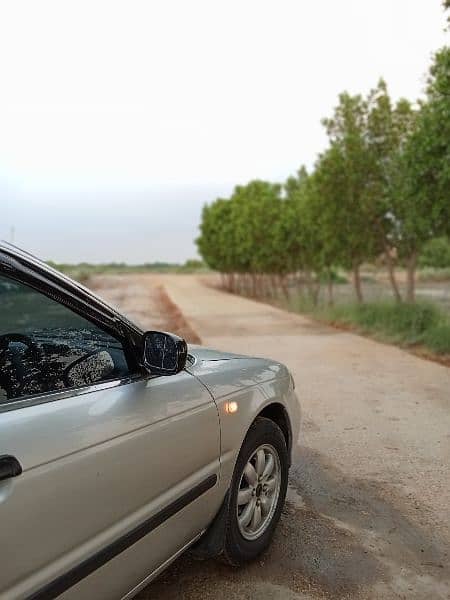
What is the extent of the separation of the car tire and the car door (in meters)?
0.25

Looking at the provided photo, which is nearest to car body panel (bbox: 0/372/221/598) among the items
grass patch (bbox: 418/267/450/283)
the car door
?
the car door

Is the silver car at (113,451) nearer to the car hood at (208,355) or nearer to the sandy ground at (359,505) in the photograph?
the car hood at (208,355)

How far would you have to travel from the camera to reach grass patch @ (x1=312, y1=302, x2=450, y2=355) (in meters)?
11.9

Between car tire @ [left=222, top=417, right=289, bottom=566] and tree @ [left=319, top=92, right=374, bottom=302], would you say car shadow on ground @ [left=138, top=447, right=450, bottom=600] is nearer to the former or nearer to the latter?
car tire @ [left=222, top=417, right=289, bottom=566]

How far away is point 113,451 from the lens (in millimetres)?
2180

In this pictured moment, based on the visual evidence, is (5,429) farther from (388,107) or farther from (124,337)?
(388,107)

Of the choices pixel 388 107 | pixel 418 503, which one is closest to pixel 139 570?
pixel 418 503

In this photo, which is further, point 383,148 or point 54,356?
point 383,148

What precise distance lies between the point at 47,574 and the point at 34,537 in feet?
0.46

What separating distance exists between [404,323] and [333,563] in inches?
Result: 433

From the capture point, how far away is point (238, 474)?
3.13 m

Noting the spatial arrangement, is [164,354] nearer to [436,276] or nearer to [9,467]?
[9,467]

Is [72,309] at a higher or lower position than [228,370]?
higher

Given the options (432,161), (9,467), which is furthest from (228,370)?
(432,161)
